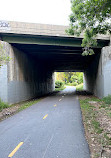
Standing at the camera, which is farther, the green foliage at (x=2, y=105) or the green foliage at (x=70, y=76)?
the green foliage at (x=70, y=76)

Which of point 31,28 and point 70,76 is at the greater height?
point 31,28

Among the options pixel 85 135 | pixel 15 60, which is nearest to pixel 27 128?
pixel 85 135

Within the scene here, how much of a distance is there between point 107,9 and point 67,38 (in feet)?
30.8

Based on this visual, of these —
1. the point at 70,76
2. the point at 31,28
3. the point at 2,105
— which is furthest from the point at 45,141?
the point at 70,76

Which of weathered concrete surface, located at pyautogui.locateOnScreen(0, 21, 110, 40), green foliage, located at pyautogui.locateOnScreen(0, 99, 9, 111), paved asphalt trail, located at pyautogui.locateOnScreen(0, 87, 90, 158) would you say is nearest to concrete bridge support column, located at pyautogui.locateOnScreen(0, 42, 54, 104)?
green foliage, located at pyautogui.locateOnScreen(0, 99, 9, 111)

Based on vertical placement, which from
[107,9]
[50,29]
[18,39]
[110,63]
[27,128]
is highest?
[50,29]

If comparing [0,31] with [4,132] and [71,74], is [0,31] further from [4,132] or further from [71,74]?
[71,74]

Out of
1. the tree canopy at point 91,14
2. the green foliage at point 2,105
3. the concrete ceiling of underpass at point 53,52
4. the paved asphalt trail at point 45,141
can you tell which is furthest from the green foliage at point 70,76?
the paved asphalt trail at point 45,141

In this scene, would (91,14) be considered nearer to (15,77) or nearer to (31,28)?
(31,28)

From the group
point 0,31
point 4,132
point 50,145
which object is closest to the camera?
point 50,145

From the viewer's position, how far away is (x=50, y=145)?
14.9ft

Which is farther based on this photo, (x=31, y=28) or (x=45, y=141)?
(x=31, y=28)

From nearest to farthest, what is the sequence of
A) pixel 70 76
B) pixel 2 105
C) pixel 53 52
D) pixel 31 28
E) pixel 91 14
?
1. pixel 91 14
2. pixel 2 105
3. pixel 31 28
4. pixel 53 52
5. pixel 70 76

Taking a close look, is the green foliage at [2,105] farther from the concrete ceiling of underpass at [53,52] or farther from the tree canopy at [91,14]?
the tree canopy at [91,14]
